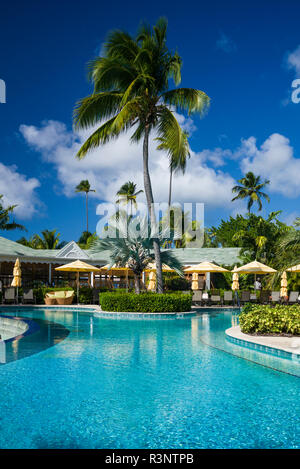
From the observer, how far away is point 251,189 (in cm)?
5006

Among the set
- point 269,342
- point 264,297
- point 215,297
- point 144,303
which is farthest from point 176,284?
point 269,342

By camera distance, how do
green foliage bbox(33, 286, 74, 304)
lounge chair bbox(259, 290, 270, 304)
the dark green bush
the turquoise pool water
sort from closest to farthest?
the turquoise pool water < lounge chair bbox(259, 290, 270, 304) < green foliage bbox(33, 286, 74, 304) < the dark green bush

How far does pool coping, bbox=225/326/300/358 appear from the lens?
24.2 ft

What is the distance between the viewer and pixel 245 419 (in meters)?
4.36

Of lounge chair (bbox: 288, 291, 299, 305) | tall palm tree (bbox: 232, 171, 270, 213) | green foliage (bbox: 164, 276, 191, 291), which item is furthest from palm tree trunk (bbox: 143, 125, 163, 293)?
tall palm tree (bbox: 232, 171, 270, 213)

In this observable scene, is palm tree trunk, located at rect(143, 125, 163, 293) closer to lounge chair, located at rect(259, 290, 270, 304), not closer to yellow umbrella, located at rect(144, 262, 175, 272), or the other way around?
yellow umbrella, located at rect(144, 262, 175, 272)

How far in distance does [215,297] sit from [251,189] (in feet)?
103

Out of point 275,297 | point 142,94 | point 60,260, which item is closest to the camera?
point 142,94

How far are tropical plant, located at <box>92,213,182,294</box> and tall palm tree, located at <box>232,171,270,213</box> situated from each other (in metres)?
34.8

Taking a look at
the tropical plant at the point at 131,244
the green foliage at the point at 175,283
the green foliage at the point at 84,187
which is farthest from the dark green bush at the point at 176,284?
the green foliage at the point at 84,187

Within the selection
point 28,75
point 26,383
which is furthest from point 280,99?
point 26,383

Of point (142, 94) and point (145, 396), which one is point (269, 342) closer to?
point (145, 396)

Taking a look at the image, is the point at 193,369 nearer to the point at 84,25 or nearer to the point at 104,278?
the point at 84,25
